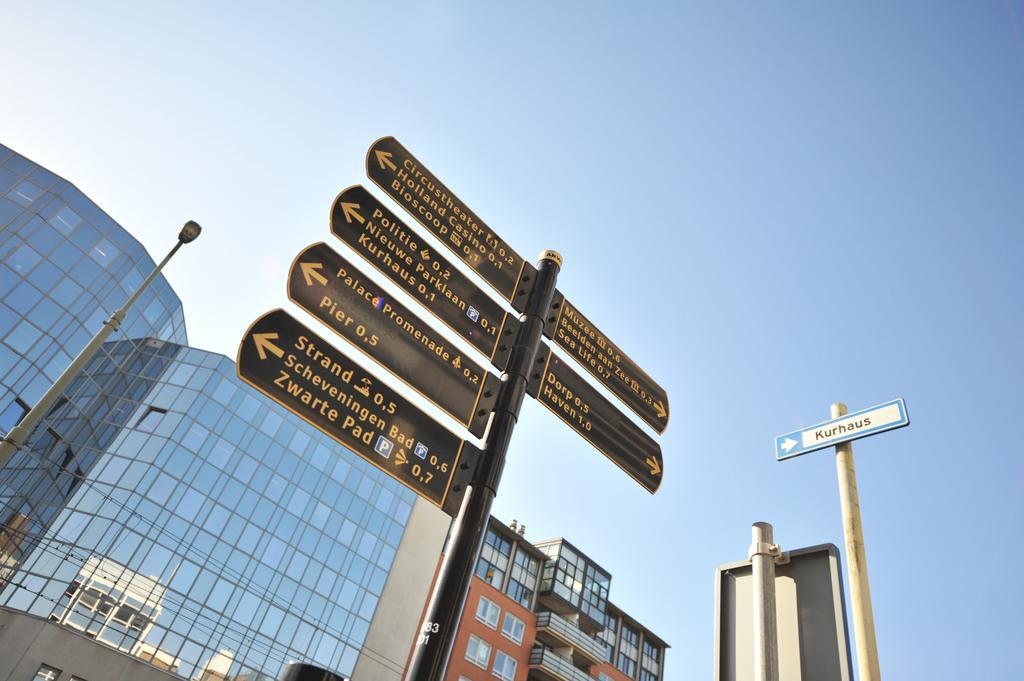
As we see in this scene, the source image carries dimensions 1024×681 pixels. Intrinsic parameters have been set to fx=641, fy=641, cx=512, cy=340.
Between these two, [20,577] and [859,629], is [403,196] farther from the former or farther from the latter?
[20,577]

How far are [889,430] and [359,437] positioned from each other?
3914 mm

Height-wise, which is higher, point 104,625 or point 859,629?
point 104,625

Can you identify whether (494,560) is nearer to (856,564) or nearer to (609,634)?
(609,634)

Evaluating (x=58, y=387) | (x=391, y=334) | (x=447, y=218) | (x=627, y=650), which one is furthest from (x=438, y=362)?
(x=627, y=650)

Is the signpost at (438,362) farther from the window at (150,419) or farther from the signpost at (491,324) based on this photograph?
the window at (150,419)

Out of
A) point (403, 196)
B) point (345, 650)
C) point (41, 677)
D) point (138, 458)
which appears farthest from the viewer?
point (345, 650)

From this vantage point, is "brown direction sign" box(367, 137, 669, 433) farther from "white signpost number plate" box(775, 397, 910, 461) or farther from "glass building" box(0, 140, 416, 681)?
"glass building" box(0, 140, 416, 681)

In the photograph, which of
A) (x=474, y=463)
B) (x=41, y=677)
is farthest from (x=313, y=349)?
(x=41, y=677)

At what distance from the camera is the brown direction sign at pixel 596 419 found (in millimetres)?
5910

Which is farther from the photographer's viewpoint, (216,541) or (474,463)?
(216,541)

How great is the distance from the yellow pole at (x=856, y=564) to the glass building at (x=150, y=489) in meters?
38.6

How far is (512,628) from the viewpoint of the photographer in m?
47.7

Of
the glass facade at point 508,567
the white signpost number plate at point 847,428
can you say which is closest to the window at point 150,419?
the glass facade at point 508,567

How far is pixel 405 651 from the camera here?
48.2 m
